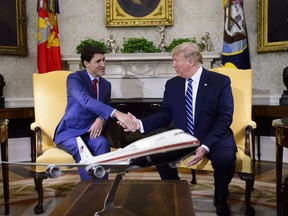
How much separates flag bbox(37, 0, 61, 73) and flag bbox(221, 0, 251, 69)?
2374 mm

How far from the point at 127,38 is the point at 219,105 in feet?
10.7

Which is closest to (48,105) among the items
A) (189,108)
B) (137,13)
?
(189,108)

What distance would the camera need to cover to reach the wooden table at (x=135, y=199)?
1663 millimetres

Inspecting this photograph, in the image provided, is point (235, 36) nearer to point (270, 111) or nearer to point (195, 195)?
point (270, 111)

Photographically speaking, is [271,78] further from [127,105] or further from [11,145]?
[11,145]

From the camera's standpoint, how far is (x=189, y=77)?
302 centimetres

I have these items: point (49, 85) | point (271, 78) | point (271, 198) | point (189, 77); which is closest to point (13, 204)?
point (49, 85)

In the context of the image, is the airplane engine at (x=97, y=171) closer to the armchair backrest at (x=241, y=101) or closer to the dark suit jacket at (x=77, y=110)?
the dark suit jacket at (x=77, y=110)

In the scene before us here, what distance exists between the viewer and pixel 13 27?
556 cm

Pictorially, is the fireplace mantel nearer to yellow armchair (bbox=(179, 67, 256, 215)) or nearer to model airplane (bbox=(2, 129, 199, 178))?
yellow armchair (bbox=(179, 67, 256, 215))

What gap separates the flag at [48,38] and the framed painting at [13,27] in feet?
1.14

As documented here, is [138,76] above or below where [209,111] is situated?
above

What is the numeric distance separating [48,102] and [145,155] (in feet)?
8.18

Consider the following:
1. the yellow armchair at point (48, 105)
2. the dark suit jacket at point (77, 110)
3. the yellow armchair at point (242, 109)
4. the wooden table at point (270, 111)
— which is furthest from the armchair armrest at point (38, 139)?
the wooden table at point (270, 111)
